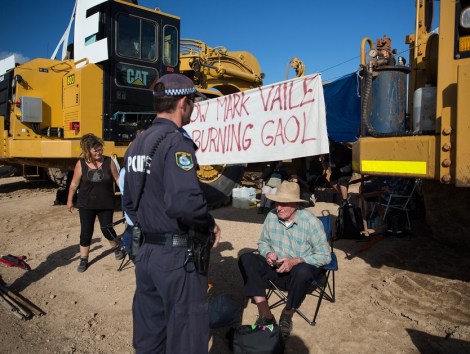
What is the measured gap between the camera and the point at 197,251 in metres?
1.96

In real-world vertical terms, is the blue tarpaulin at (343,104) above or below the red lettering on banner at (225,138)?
above

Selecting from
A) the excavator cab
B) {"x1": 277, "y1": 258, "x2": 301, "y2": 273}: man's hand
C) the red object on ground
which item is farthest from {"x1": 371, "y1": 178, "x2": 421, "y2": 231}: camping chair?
the red object on ground

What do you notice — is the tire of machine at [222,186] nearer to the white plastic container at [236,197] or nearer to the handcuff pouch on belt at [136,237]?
the white plastic container at [236,197]

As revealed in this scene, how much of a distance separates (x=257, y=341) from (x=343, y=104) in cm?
548

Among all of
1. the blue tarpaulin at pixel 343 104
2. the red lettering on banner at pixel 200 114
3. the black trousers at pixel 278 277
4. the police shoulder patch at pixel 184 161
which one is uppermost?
the blue tarpaulin at pixel 343 104

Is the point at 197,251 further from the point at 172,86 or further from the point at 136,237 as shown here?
the point at 172,86

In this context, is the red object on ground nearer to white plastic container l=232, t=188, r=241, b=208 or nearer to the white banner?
the white banner

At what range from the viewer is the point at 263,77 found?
37.0 feet

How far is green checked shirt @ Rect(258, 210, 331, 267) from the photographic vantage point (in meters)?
3.42

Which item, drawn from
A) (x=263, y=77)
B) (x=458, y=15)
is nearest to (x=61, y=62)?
(x=263, y=77)

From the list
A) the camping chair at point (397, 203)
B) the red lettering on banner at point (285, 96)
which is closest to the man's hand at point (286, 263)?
the red lettering on banner at point (285, 96)

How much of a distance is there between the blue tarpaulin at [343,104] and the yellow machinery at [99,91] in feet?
7.75

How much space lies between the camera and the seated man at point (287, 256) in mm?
3209

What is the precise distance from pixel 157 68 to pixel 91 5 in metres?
1.70
